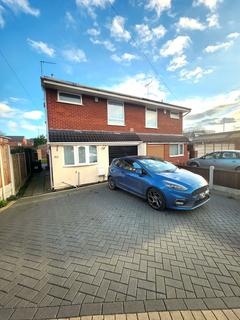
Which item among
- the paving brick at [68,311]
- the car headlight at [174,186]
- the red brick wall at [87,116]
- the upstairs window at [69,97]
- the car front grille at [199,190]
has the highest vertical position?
the upstairs window at [69,97]

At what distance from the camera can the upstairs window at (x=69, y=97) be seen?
326 inches

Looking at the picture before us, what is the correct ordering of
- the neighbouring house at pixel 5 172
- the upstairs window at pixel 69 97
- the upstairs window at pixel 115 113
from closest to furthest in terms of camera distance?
the neighbouring house at pixel 5 172 → the upstairs window at pixel 69 97 → the upstairs window at pixel 115 113

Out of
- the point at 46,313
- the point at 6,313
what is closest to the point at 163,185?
the point at 46,313

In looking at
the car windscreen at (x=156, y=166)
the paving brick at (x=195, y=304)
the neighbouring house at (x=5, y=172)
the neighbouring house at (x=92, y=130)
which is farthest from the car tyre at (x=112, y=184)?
the paving brick at (x=195, y=304)

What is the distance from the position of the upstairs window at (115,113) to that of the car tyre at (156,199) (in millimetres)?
6580

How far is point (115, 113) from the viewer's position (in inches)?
408

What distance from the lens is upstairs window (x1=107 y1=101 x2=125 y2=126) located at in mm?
10086

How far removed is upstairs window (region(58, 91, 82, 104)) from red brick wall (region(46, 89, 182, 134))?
8.8 inches

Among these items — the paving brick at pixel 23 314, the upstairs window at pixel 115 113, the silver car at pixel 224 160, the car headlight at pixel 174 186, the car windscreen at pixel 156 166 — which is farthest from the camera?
the upstairs window at pixel 115 113

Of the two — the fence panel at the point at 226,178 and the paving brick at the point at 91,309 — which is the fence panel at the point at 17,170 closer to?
the paving brick at the point at 91,309

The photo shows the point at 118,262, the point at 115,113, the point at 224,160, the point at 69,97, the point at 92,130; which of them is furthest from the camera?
the point at 115,113

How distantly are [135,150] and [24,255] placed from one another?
9160mm

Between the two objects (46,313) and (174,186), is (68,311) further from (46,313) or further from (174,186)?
(174,186)

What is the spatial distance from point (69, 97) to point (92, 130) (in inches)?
89.7
